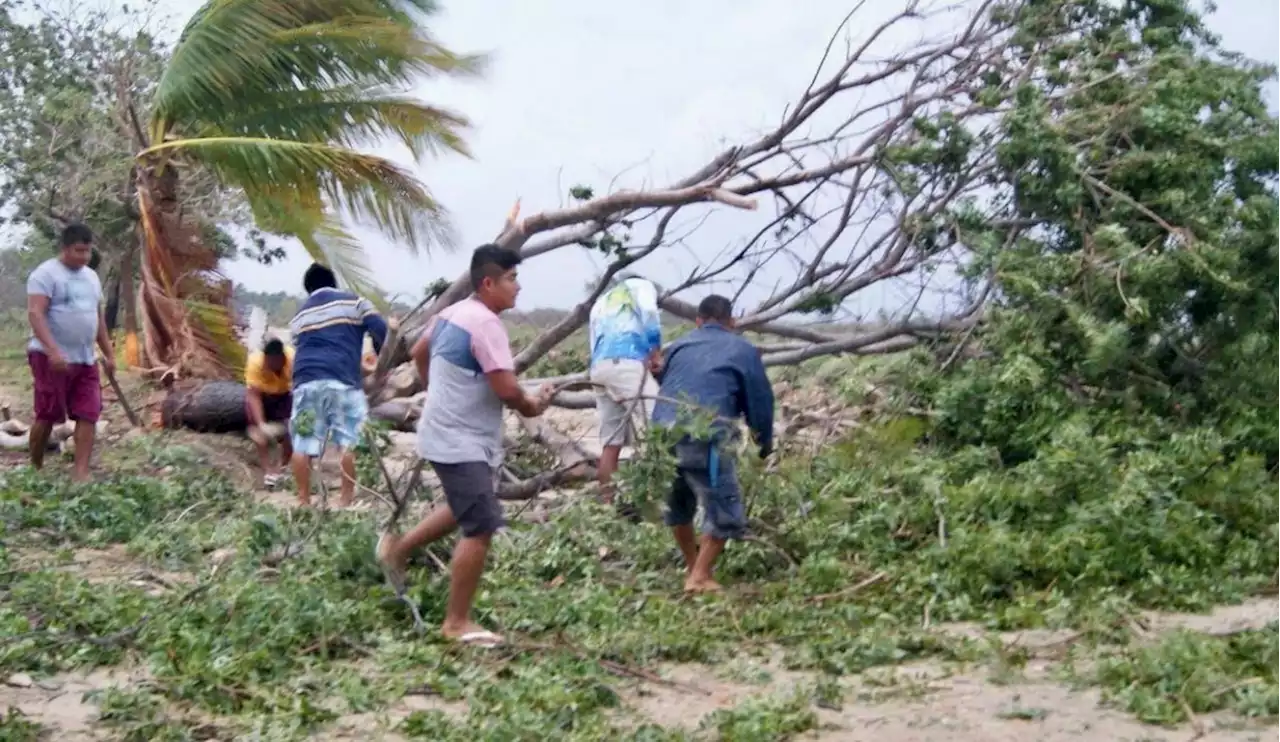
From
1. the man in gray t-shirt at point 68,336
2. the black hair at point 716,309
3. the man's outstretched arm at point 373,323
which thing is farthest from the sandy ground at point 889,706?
the man in gray t-shirt at point 68,336

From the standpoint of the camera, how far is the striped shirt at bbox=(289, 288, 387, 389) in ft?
26.2

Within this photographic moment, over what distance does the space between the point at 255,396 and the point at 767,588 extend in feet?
15.8

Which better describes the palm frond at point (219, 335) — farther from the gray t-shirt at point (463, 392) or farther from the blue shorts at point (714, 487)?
the gray t-shirt at point (463, 392)

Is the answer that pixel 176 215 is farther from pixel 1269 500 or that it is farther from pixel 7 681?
pixel 1269 500

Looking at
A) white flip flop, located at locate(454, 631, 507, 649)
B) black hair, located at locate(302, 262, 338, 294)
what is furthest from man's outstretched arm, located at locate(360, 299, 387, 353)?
white flip flop, located at locate(454, 631, 507, 649)

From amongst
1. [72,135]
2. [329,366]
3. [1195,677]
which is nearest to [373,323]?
[329,366]

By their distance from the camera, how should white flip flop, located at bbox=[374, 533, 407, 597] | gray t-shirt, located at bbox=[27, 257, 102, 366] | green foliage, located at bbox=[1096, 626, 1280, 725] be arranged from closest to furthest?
1. green foliage, located at bbox=[1096, 626, 1280, 725]
2. white flip flop, located at bbox=[374, 533, 407, 597]
3. gray t-shirt, located at bbox=[27, 257, 102, 366]

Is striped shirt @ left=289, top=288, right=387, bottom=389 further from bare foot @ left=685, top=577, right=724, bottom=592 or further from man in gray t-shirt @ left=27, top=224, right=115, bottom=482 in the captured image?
bare foot @ left=685, top=577, right=724, bottom=592

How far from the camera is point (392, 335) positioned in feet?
30.3

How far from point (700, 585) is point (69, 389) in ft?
15.3

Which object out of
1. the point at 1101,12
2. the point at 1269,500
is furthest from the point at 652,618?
the point at 1101,12

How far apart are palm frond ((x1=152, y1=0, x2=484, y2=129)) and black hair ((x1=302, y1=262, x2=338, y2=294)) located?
398 cm

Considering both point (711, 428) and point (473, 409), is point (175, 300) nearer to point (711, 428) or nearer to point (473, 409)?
point (711, 428)

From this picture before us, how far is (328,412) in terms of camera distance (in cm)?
812
